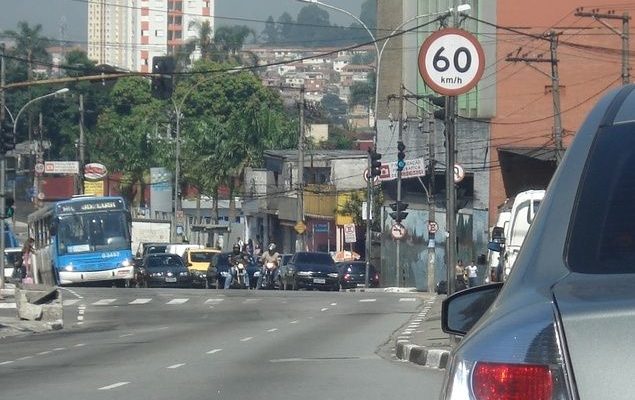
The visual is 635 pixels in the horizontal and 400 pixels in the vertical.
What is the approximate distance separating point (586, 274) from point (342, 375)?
10.4 m

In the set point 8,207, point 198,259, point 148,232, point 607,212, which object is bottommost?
point 198,259

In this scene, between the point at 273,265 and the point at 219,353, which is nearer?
the point at 219,353

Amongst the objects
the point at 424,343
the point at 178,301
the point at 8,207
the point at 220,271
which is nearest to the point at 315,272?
the point at 220,271

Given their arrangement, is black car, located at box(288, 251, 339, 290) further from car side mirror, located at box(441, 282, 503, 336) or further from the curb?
car side mirror, located at box(441, 282, 503, 336)

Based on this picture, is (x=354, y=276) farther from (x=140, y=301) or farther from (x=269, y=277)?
(x=140, y=301)

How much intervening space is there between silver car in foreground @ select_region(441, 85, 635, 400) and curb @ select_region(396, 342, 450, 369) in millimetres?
10889

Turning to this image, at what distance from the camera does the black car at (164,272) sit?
144ft

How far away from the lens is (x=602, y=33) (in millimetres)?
51281

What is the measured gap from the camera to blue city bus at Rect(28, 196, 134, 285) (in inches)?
1683

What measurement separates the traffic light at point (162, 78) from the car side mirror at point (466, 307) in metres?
28.6

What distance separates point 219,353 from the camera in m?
16.9

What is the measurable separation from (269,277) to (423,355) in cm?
3084

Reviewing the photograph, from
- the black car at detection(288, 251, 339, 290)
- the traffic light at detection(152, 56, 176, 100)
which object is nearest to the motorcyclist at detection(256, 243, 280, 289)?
the black car at detection(288, 251, 339, 290)

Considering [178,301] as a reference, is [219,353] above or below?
above
